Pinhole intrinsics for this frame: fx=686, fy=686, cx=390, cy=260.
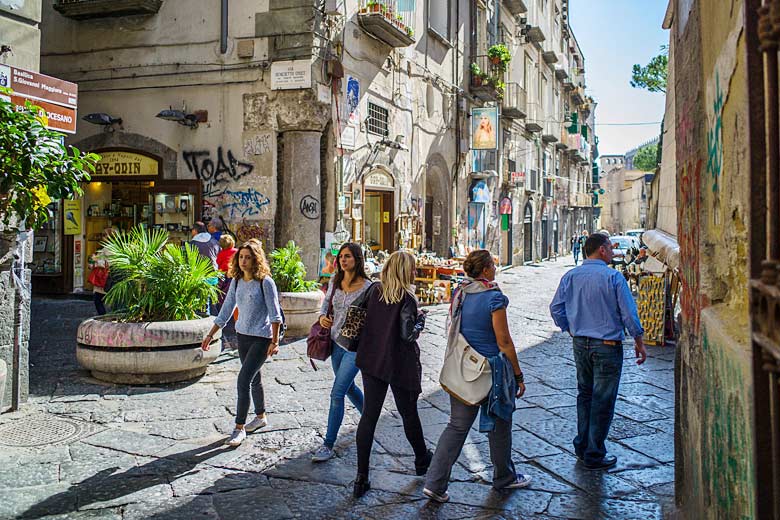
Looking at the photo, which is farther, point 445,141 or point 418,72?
point 445,141

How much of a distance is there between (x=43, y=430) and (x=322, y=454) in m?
2.30

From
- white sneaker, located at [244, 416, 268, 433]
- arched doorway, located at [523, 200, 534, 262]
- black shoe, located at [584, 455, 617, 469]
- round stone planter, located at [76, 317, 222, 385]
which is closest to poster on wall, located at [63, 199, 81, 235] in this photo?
round stone planter, located at [76, 317, 222, 385]

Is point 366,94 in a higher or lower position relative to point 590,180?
lower

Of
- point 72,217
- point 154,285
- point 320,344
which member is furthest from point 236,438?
point 72,217

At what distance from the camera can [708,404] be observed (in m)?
2.88

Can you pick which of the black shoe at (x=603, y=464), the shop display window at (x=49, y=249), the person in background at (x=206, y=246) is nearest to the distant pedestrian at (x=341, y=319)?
the black shoe at (x=603, y=464)

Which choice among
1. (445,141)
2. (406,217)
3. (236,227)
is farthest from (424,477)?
(445,141)

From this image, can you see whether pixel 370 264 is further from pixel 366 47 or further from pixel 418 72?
pixel 418 72

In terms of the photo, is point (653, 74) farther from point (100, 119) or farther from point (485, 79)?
point (100, 119)

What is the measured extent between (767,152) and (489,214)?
74.9ft

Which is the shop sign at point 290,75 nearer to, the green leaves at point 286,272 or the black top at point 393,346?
the green leaves at point 286,272

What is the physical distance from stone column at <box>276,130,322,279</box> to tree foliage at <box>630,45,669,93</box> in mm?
16448

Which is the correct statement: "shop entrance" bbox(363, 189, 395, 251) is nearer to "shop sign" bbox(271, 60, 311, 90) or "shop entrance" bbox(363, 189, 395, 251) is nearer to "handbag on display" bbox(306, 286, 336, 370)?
"shop sign" bbox(271, 60, 311, 90)

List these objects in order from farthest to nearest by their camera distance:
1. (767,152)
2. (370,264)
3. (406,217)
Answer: (406,217), (370,264), (767,152)
